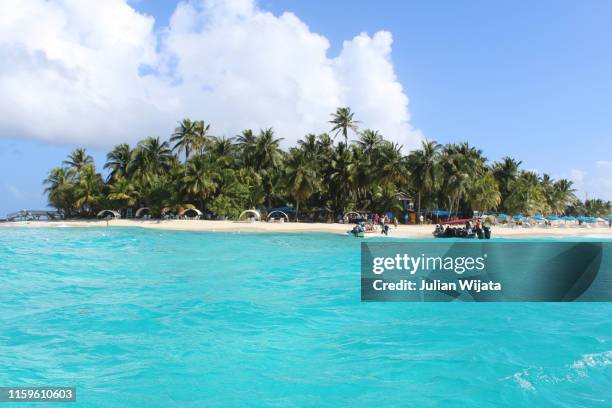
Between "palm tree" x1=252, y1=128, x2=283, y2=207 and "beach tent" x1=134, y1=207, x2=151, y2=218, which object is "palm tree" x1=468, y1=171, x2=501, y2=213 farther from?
"beach tent" x1=134, y1=207, x2=151, y2=218

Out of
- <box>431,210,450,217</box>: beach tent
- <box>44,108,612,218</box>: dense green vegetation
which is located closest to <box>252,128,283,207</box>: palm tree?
<box>44,108,612,218</box>: dense green vegetation

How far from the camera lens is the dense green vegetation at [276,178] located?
1923 inches

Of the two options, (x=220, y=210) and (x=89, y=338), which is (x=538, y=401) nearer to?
(x=89, y=338)

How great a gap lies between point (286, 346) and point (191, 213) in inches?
1729

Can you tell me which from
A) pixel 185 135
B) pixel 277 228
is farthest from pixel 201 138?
pixel 277 228

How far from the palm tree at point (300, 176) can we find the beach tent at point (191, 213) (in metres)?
10.5

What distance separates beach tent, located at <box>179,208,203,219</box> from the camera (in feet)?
159

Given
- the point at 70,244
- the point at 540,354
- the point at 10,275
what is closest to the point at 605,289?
the point at 540,354

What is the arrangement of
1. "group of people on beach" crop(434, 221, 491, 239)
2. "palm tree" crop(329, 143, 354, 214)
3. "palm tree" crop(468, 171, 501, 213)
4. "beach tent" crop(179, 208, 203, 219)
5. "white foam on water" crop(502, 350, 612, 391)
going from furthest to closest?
"palm tree" crop(468, 171, 501, 213) < "palm tree" crop(329, 143, 354, 214) < "beach tent" crop(179, 208, 203, 219) < "group of people on beach" crop(434, 221, 491, 239) < "white foam on water" crop(502, 350, 612, 391)

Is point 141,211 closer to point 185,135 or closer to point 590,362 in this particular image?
point 185,135

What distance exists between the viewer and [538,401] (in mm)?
6113

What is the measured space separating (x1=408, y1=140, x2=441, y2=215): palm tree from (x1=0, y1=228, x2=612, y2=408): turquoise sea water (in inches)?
1469

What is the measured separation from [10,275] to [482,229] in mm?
29813

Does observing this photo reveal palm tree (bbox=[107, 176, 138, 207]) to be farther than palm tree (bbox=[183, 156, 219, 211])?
Yes
